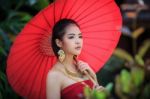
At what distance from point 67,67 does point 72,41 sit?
109 millimetres

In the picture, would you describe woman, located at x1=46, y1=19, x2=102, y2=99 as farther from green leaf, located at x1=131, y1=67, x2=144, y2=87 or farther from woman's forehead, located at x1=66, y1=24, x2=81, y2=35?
green leaf, located at x1=131, y1=67, x2=144, y2=87

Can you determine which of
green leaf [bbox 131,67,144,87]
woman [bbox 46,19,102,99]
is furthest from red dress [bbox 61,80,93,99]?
green leaf [bbox 131,67,144,87]

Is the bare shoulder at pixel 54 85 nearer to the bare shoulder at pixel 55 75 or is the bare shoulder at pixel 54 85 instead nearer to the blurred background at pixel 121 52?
the bare shoulder at pixel 55 75

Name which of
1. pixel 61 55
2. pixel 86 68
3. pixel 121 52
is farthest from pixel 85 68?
pixel 121 52

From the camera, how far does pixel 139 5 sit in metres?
3.68

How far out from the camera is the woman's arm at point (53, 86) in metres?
1.74

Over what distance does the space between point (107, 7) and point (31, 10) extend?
1.41m

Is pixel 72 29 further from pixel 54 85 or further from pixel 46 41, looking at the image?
pixel 54 85

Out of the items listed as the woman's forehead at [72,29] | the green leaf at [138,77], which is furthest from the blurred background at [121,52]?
the woman's forehead at [72,29]

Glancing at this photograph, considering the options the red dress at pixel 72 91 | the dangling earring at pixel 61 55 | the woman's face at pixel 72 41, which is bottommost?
the red dress at pixel 72 91

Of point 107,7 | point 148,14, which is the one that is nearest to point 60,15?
point 107,7

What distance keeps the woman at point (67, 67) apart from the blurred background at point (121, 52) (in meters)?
0.13

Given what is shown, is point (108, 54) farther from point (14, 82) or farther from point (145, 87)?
point (145, 87)

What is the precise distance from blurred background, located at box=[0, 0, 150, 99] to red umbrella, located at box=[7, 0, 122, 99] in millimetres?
163
